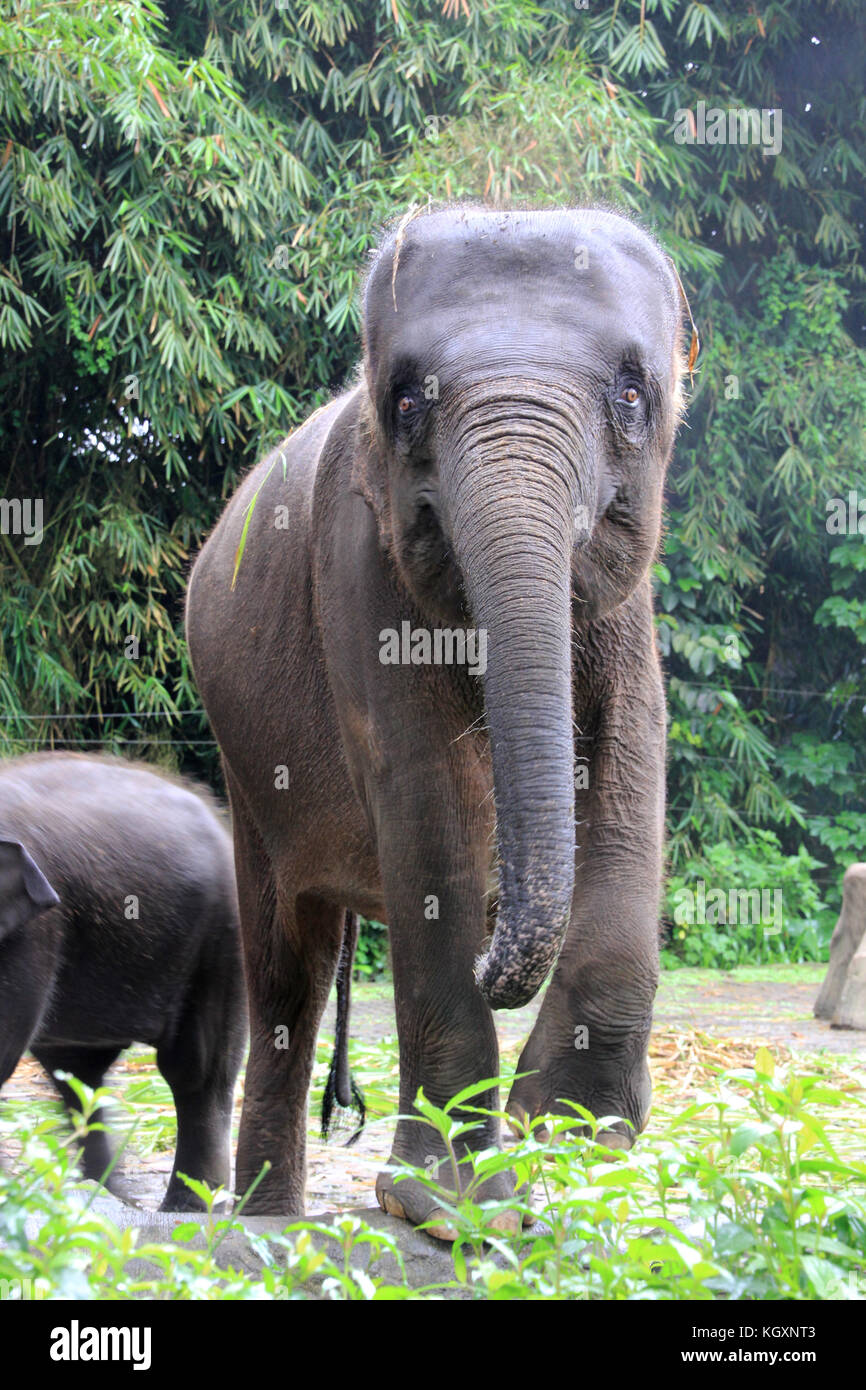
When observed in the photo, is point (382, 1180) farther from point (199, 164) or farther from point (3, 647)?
point (199, 164)

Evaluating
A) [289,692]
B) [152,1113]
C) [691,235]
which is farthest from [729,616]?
[289,692]

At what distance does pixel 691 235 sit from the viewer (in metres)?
11.7

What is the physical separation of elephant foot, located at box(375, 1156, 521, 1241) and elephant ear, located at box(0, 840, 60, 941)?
1.28 metres

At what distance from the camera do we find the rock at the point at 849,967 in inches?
310

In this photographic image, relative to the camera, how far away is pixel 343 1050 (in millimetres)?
4465

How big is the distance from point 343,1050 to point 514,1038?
3.16m

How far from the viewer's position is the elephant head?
8.39 ft

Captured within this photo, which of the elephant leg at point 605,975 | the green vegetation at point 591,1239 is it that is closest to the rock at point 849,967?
the elephant leg at point 605,975

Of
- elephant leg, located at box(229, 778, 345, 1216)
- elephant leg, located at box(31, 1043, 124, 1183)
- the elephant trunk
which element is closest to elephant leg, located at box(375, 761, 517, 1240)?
the elephant trunk

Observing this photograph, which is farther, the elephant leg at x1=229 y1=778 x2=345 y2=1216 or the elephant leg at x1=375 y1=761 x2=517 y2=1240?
the elephant leg at x1=229 y1=778 x2=345 y2=1216

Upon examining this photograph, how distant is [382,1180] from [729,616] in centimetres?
947

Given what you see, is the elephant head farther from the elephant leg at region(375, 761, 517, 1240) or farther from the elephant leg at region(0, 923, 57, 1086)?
the elephant leg at region(0, 923, 57, 1086)

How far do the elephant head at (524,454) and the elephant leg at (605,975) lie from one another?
403 millimetres

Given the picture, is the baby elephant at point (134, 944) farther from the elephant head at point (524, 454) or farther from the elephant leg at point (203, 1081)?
the elephant head at point (524, 454)
